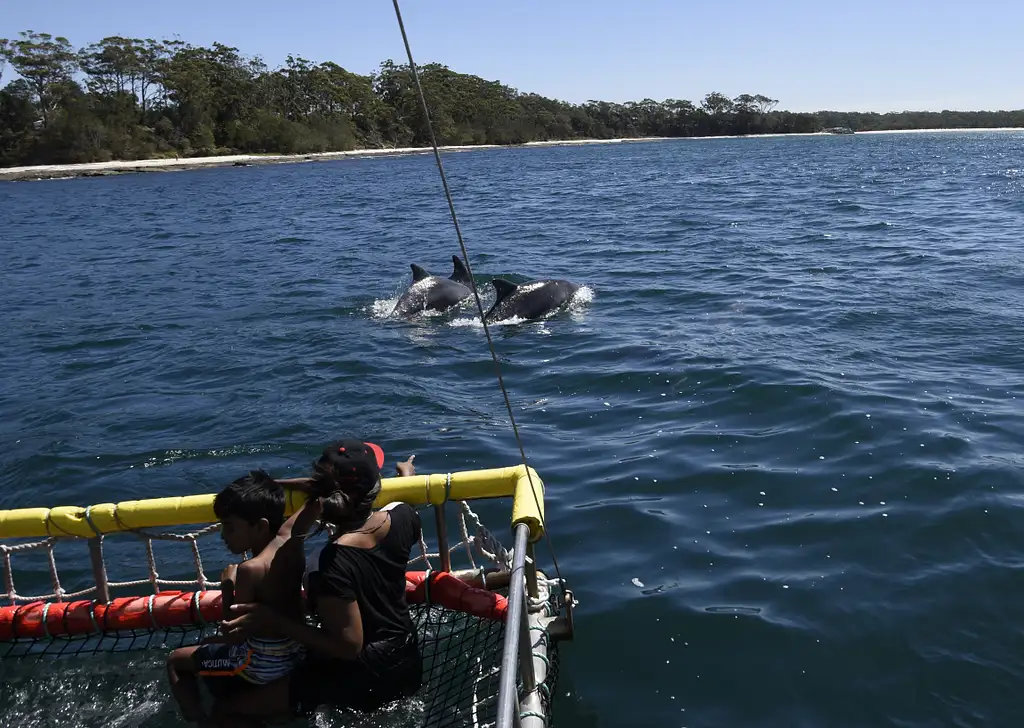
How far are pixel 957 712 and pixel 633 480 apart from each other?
3478mm

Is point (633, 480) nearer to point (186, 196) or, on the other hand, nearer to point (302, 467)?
point (302, 467)

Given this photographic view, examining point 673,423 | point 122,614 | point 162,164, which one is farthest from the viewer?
point 162,164

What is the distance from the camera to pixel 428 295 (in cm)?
1596

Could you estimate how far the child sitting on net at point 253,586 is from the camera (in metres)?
4.14

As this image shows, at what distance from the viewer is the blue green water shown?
5.21 meters

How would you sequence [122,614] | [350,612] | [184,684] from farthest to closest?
[122,614] → [184,684] → [350,612]

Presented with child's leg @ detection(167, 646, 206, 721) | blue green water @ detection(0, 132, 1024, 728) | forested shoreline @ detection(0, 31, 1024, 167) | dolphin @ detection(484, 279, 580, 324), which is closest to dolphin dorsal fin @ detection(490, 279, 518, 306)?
dolphin @ detection(484, 279, 580, 324)

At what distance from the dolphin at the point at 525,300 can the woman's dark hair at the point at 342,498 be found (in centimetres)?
1068

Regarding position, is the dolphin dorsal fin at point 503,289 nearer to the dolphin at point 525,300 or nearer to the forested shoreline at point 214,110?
the dolphin at point 525,300

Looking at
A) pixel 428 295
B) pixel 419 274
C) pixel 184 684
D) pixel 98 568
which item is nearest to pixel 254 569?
pixel 184 684

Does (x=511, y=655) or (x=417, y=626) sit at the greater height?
(x=511, y=655)

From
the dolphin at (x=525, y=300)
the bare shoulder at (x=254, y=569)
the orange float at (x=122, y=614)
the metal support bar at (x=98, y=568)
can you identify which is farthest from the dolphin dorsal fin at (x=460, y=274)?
the bare shoulder at (x=254, y=569)

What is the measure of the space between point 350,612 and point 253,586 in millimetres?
494

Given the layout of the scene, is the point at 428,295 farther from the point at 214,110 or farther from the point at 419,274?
the point at 214,110
